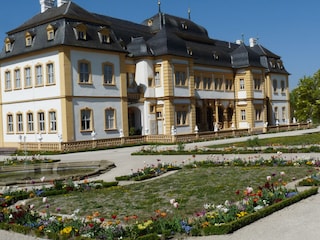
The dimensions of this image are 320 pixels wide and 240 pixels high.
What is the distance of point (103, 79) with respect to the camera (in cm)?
3231

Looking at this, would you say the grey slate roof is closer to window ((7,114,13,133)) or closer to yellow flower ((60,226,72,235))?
window ((7,114,13,133))

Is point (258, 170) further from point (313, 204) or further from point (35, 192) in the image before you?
point (35, 192)

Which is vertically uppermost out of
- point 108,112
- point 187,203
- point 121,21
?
point 121,21

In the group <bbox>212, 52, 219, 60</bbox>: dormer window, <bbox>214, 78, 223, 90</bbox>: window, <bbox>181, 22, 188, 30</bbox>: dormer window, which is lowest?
<bbox>214, 78, 223, 90</bbox>: window

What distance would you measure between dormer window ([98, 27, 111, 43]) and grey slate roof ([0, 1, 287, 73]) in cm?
27

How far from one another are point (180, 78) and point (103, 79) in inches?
317

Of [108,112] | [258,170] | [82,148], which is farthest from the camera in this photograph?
[108,112]

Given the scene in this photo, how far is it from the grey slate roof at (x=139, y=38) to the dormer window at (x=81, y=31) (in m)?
0.29

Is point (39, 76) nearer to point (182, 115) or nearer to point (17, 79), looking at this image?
point (17, 79)

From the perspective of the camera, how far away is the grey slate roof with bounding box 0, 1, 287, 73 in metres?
31.0

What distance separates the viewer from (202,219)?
7531mm

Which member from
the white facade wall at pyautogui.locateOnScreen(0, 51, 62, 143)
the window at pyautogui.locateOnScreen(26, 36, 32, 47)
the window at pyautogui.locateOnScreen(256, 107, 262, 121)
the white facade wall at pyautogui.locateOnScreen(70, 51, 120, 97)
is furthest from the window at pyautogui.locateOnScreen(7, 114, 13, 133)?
the window at pyautogui.locateOnScreen(256, 107, 262, 121)

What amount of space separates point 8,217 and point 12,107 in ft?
88.7

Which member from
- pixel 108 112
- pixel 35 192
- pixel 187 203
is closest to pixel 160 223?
pixel 187 203
